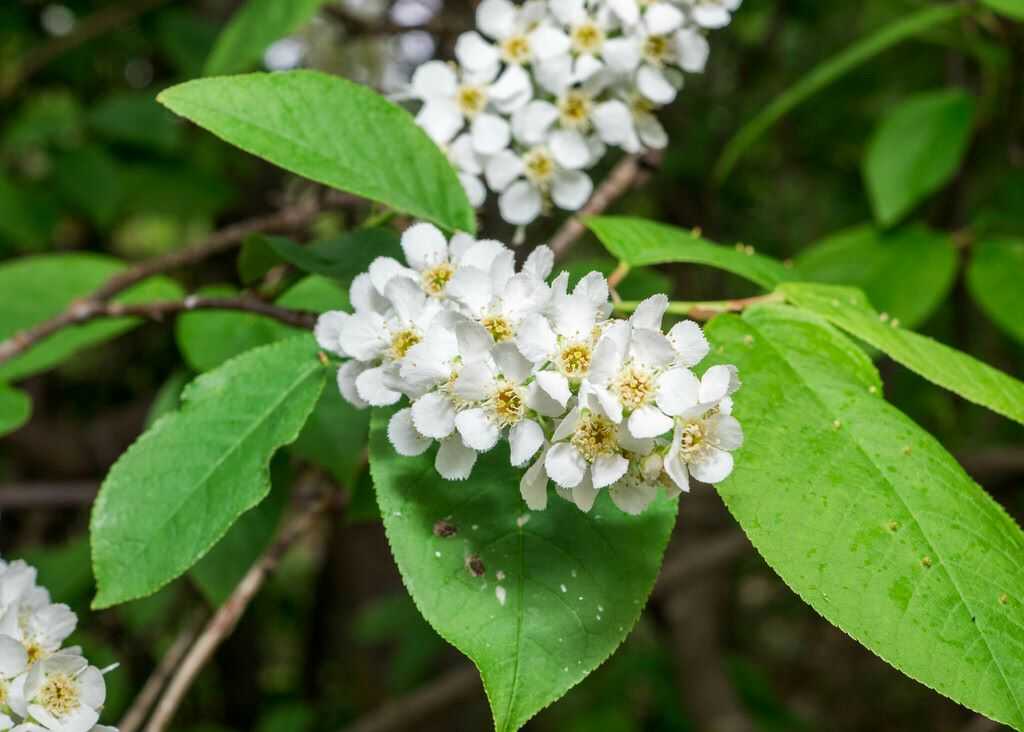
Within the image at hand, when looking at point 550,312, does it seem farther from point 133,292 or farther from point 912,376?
point 912,376

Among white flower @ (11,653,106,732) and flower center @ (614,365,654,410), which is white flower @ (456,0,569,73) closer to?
flower center @ (614,365,654,410)

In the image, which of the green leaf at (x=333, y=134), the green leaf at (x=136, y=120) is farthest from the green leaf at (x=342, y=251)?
the green leaf at (x=136, y=120)

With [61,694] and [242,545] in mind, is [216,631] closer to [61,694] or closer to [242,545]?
[242,545]

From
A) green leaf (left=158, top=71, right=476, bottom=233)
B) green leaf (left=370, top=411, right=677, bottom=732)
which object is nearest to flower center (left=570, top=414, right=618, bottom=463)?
green leaf (left=370, top=411, right=677, bottom=732)

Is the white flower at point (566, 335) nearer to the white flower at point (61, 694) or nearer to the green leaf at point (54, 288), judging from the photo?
the white flower at point (61, 694)

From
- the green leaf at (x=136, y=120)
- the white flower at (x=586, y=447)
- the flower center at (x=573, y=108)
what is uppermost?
the white flower at (x=586, y=447)

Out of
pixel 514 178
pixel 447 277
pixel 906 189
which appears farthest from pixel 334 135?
pixel 906 189
